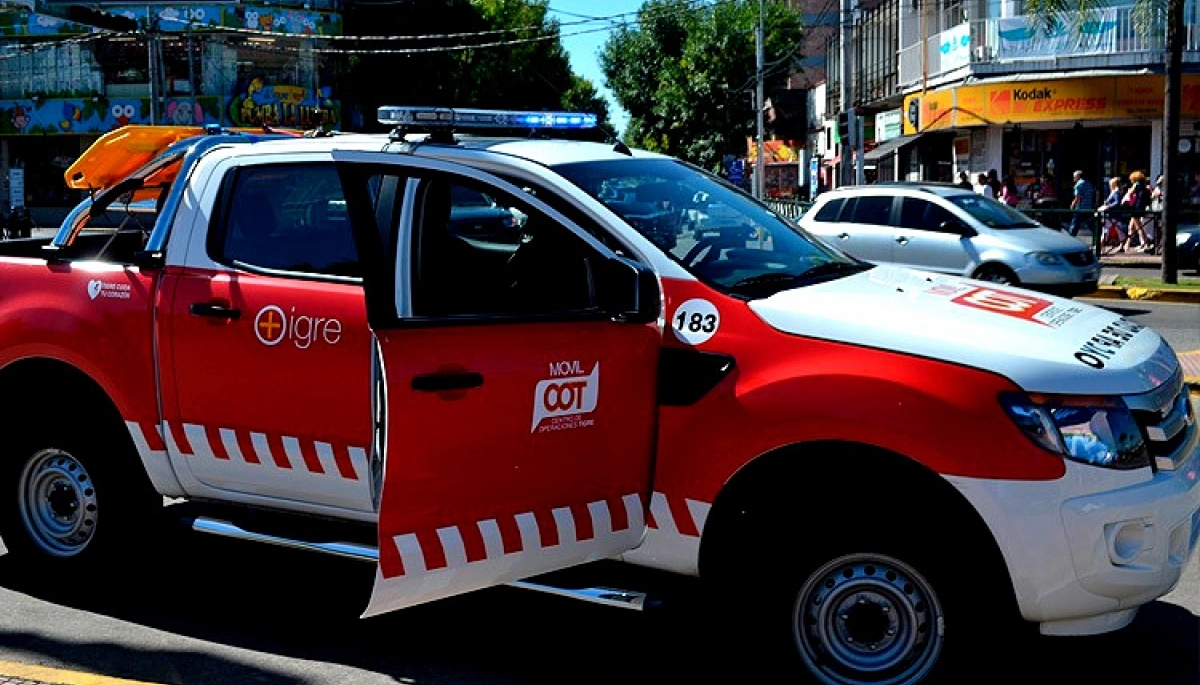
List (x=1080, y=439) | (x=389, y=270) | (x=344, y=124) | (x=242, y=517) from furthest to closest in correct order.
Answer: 1. (x=344, y=124)
2. (x=242, y=517)
3. (x=389, y=270)
4. (x=1080, y=439)

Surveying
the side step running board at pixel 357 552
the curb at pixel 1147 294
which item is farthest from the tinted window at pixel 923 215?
the side step running board at pixel 357 552

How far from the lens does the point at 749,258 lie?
4.87 metres

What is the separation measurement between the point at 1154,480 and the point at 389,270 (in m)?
2.57

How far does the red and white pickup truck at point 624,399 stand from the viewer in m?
3.96

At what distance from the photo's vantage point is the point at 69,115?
52875mm

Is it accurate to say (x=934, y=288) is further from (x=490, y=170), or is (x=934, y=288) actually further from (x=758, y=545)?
(x=490, y=170)

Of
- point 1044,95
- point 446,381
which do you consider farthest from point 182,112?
point 446,381

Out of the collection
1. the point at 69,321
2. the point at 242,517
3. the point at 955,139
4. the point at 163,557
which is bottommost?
the point at 163,557

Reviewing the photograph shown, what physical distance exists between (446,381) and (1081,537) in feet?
6.55

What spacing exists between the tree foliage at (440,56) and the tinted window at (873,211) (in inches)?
1387

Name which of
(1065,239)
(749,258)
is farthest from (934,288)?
(1065,239)

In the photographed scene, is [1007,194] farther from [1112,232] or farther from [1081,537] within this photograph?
[1081,537]

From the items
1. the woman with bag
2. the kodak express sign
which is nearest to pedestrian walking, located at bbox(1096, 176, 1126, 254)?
the woman with bag

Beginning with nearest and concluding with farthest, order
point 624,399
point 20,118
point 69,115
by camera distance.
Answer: point 624,399, point 69,115, point 20,118
